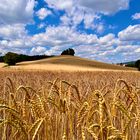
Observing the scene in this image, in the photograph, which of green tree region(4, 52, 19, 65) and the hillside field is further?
green tree region(4, 52, 19, 65)

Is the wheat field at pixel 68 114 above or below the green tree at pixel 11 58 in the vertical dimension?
below

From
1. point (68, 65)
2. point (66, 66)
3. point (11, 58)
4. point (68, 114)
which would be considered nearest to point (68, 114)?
point (68, 114)

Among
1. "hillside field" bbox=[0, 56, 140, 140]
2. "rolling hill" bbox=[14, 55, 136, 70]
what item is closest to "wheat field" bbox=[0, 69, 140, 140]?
"hillside field" bbox=[0, 56, 140, 140]

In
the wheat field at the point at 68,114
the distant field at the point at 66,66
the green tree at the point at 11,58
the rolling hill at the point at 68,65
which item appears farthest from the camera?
the green tree at the point at 11,58

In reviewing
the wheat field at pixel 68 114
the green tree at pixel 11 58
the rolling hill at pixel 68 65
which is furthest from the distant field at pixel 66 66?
the wheat field at pixel 68 114

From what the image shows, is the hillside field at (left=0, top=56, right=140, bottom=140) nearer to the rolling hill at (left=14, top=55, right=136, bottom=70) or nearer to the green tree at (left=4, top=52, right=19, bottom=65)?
the rolling hill at (left=14, top=55, right=136, bottom=70)

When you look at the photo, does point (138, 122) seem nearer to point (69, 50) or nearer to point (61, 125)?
point (61, 125)

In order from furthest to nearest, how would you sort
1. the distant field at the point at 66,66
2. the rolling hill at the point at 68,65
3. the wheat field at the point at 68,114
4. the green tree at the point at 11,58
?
the green tree at the point at 11,58 < the rolling hill at the point at 68,65 < the distant field at the point at 66,66 < the wheat field at the point at 68,114

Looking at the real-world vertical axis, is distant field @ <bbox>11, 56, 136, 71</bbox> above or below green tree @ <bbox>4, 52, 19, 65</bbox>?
below

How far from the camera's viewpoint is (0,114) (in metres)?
4.04

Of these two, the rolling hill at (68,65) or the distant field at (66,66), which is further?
the rolling hill at (68,65)

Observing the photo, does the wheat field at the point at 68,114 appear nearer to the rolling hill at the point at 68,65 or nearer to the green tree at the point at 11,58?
the rolling hill at the point at 68,65

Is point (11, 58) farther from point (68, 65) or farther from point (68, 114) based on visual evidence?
point (68, 114)

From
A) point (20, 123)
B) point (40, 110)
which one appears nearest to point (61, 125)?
point (40, 110)
